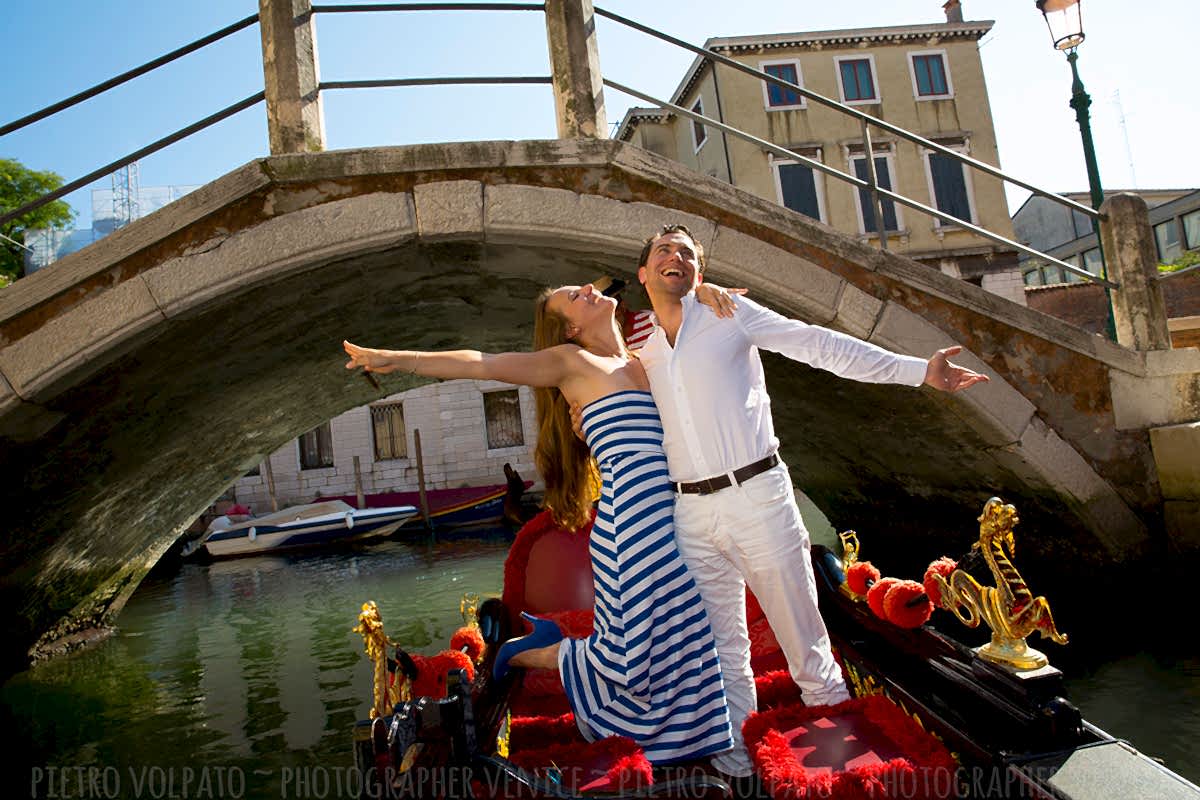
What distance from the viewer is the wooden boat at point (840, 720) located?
170cm

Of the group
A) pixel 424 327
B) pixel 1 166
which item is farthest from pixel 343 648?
pixel 1 166

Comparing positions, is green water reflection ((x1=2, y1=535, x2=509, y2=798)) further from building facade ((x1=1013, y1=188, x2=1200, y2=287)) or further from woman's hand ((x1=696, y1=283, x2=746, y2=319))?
building facade ((x1=1013, y1=188, x2=1200, y2=287))

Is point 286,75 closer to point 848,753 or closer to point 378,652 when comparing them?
point 378,652

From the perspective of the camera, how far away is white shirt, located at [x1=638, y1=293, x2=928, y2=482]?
218 centimetres

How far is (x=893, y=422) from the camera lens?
17.2ft

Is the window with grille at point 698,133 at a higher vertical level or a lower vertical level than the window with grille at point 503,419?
higher

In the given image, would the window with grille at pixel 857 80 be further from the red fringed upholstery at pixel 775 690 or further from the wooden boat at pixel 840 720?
the red fringed upholstery at pixel 775 690

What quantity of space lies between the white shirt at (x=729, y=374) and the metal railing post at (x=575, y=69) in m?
2.42

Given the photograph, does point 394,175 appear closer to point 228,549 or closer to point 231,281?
point 231,281

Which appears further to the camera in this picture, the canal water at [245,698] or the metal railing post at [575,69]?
the metal railing post at [575,69]

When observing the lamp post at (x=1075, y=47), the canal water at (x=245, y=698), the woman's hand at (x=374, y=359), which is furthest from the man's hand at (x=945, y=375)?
the lamp post at (x=1075, y=47)

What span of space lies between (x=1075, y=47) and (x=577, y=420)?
5422 mm

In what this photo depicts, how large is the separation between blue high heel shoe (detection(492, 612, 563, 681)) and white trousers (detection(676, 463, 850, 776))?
0.44m

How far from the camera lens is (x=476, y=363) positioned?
2234 millimetres
